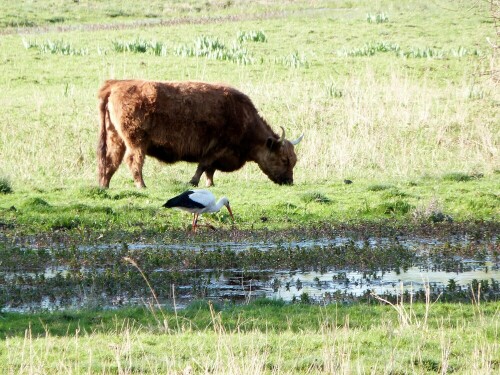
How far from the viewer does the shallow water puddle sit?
30.6 feet

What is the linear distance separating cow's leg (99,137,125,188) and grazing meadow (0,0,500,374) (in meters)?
0.69

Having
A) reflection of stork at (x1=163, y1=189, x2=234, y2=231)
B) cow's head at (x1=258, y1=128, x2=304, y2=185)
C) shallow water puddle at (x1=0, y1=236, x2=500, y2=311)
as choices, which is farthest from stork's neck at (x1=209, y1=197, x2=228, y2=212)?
cow's head at (x1=258, y1=128, x2=304, y2=185)

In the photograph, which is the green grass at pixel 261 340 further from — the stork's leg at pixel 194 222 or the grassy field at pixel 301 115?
the grassy field at pixel 301 115

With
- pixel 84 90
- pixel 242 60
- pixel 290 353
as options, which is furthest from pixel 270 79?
pixel 290 353

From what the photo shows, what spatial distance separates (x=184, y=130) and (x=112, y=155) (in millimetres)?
1413

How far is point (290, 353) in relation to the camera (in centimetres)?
692

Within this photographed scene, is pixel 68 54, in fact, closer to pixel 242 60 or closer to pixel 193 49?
pixel 193 49

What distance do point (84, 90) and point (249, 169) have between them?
7.11 m

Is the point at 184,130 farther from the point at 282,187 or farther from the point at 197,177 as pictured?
the point at 282,187

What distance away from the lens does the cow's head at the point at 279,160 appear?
18.0 metres

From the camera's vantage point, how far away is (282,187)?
16.5 meters

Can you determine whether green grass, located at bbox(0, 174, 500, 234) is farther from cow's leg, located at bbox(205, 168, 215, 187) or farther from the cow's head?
the cow's head

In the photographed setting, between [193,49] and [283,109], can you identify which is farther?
[193,49]

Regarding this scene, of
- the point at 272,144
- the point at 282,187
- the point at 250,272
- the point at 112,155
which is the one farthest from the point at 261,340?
the point at 272,144
